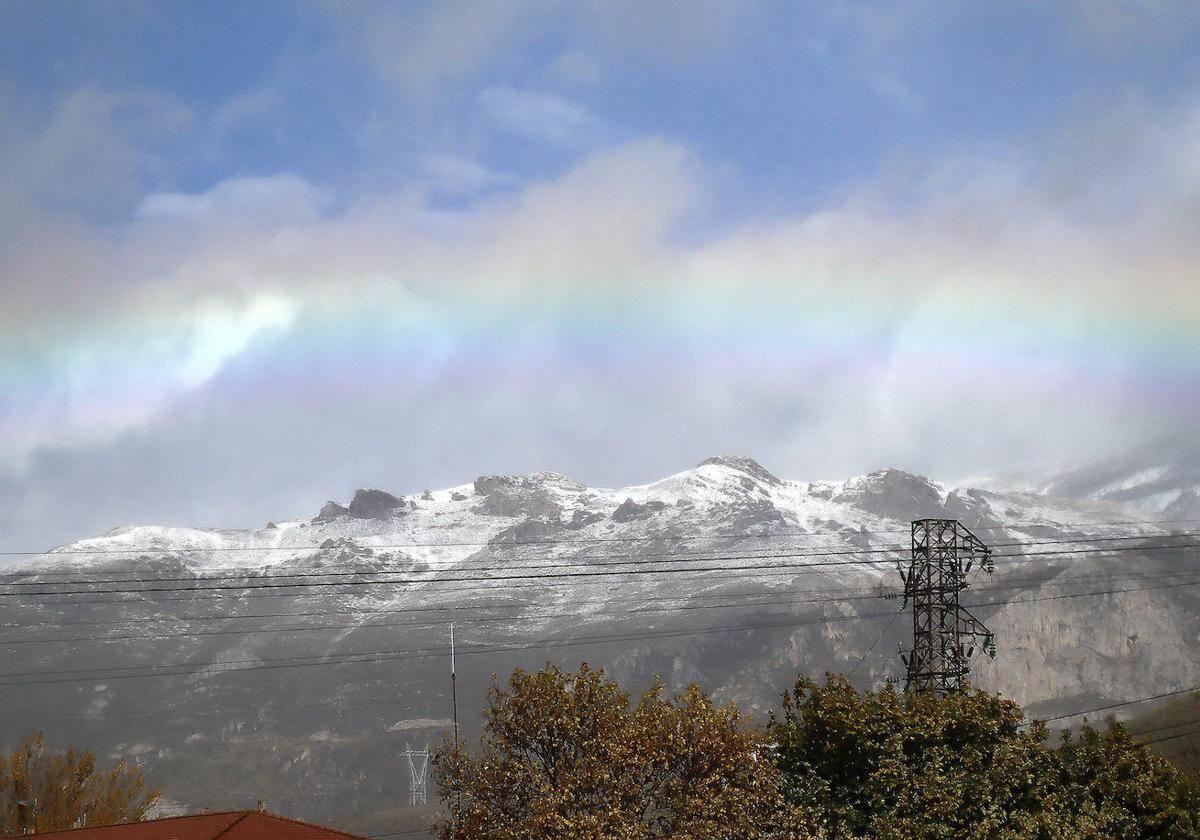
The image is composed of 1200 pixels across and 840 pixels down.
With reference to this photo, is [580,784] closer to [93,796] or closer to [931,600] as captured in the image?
[931,600]

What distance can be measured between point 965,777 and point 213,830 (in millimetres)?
40337

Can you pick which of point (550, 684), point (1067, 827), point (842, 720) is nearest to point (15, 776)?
point (550, 684)

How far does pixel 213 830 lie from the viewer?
67750mm

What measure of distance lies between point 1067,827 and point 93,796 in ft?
421

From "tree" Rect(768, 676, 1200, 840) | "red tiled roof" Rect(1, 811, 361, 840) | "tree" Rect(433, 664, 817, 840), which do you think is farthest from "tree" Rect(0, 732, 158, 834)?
"tree" Rect(768, 676, 1200, 840)

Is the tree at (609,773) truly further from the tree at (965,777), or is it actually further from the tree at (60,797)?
the tree at (60,797)

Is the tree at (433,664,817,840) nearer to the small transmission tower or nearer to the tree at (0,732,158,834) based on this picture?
the small transmission tower

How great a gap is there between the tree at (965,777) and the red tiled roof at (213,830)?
27111mm

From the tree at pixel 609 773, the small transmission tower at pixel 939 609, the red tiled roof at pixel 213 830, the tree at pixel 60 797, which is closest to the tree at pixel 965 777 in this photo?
the tree at pixel 609 773

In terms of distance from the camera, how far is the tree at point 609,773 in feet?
202

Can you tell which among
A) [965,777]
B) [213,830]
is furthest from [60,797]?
[965,777]

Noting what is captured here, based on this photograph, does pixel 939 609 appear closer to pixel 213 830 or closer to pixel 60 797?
pixel 213 830

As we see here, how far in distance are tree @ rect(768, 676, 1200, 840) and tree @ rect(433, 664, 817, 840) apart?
4232 mm

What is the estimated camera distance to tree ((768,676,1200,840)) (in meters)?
63.5
